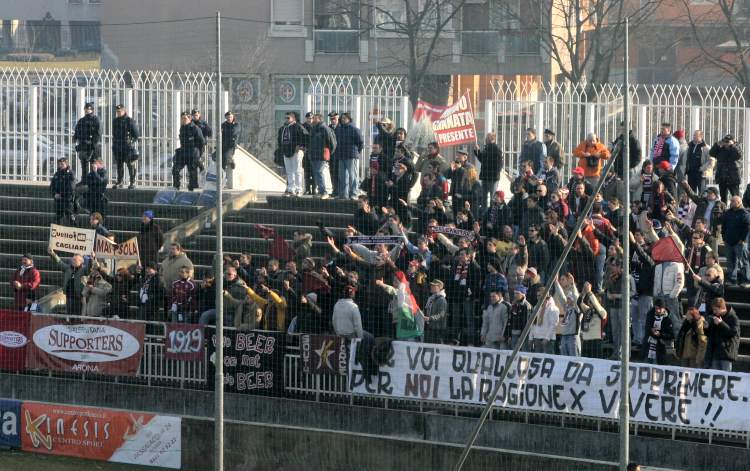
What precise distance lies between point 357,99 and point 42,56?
39043 mm

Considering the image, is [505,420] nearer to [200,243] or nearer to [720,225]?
[720,225]

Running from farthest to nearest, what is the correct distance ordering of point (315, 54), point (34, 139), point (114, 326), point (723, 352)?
1. point (315, 54)
2. point (34, 139)
3. point (114, 326)
4. point (723, 352)

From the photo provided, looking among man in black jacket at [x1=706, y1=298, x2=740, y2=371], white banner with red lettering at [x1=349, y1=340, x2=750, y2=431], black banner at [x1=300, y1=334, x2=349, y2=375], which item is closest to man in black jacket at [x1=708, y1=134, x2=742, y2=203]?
man in black jacket at [x1=706, y1=298, x2=740, y2=371]

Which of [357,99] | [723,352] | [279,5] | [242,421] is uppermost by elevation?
[279,5]

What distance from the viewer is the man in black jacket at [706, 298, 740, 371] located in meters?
17.9

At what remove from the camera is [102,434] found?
20.1m

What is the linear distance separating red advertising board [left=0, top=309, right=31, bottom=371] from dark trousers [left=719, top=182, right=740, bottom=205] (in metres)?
10.5

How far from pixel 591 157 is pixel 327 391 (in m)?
5.66

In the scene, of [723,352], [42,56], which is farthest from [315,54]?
[723,352]

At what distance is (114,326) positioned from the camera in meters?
21.3

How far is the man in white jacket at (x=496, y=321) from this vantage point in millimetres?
19125

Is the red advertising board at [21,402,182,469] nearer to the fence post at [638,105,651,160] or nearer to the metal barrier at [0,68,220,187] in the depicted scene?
the metal barrier at [0,68,220,187]

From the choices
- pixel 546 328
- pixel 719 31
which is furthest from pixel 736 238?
pixel 719 31

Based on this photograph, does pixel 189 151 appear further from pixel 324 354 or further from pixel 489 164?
pixel 324 354
